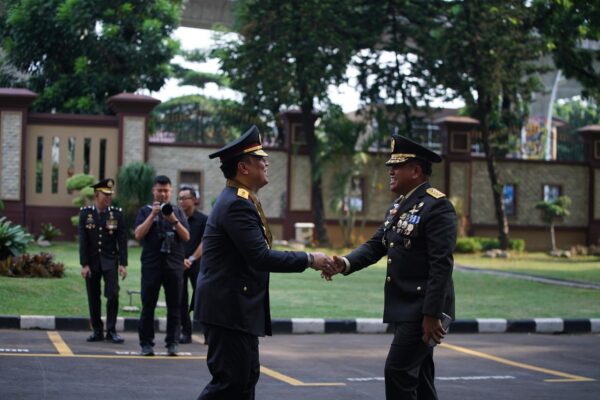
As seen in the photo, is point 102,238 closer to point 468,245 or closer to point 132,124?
point 132,124

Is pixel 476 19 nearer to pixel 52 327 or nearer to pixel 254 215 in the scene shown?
pixel 52 327

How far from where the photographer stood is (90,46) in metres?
35.2

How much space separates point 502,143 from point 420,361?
107 ft

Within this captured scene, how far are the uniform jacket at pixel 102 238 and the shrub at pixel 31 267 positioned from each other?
4.43 m

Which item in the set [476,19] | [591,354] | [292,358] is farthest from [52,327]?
[476,19]

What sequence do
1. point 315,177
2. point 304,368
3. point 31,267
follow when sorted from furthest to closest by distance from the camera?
point 315,177
point 31,267
point 304,368

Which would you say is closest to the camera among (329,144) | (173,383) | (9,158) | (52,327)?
(173,383)

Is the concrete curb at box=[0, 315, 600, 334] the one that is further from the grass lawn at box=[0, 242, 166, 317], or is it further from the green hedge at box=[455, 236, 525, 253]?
the green hedge at box=[455, 236, 525, 253]

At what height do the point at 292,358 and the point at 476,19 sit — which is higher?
the point at 476,19

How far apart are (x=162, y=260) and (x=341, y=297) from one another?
7010 mm

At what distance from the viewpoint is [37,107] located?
35719 mm

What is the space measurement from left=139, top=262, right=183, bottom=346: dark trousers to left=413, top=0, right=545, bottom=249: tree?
19532 mm

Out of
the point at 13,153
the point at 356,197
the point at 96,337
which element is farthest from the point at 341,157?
the point at 96,337

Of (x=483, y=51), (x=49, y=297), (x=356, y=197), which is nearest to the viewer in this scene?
(x=49, y=297)
